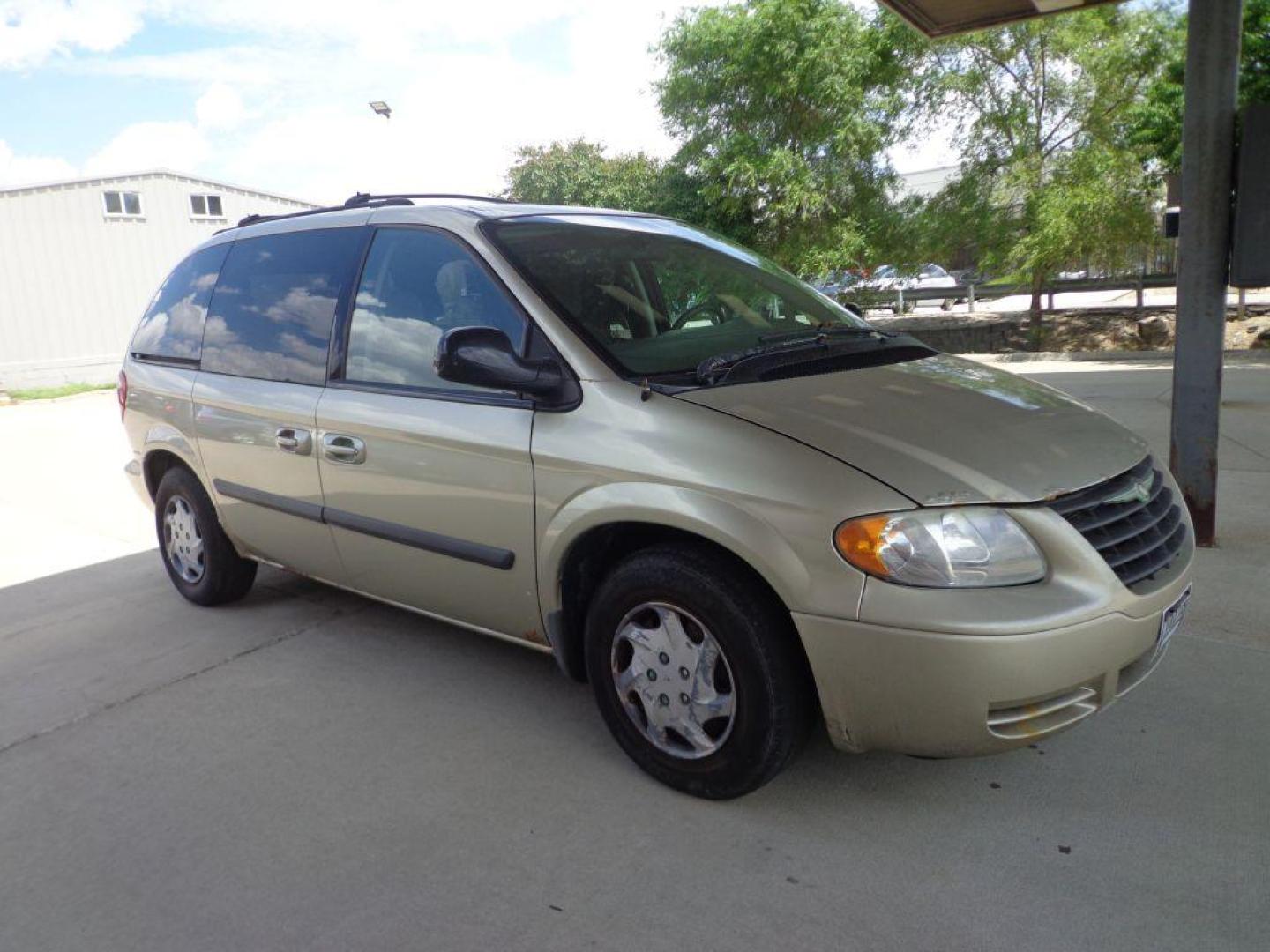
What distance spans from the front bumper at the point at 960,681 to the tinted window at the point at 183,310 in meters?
3.35

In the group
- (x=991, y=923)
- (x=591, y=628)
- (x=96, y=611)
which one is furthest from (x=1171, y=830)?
(x=96, y=611)

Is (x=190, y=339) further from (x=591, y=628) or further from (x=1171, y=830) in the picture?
(x=1171, y=830)

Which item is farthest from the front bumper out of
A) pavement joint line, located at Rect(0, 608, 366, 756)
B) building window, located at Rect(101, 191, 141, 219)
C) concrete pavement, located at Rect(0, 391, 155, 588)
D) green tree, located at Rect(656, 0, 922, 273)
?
building window, located at Rect(101, 191, 141, 219)

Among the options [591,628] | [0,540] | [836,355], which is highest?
[836,355]

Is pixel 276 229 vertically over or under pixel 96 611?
over

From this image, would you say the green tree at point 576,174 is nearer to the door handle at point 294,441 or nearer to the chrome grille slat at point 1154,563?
the door handle at point 294,441

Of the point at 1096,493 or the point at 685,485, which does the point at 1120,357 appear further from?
the point at 685,485

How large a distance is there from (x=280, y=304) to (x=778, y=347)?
211 centimetres

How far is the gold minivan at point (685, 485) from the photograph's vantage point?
2420 mm

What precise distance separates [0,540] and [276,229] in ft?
13.0

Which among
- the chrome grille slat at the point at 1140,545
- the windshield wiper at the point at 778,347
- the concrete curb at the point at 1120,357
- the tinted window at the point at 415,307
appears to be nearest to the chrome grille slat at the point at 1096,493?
the chrome grille slat at the point at 1140,545

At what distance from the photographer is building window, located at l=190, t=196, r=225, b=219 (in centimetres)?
2380

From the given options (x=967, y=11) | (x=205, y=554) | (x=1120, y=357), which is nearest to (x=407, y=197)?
(x=205, y=554)

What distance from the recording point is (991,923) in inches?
91.4
